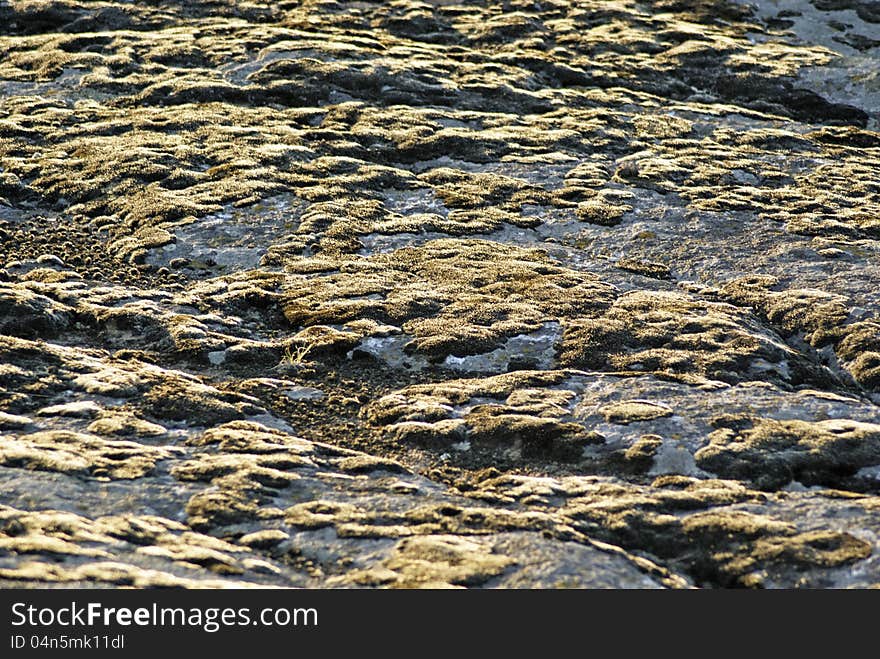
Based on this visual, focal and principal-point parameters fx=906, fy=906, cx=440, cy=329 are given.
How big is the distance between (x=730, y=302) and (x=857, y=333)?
2921 mm

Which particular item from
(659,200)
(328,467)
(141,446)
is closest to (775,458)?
(328,467)

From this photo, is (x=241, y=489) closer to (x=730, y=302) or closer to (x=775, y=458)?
(x=775, y=458)

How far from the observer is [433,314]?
20.1m

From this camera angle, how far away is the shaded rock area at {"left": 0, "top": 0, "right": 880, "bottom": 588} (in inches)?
495

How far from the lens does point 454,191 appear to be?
26.9 metres

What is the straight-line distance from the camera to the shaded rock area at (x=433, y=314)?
41.2 feet

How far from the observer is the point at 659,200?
87.6 feet

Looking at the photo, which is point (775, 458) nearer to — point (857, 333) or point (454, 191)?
point (857, 333)

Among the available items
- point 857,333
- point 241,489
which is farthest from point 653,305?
point 241,489
